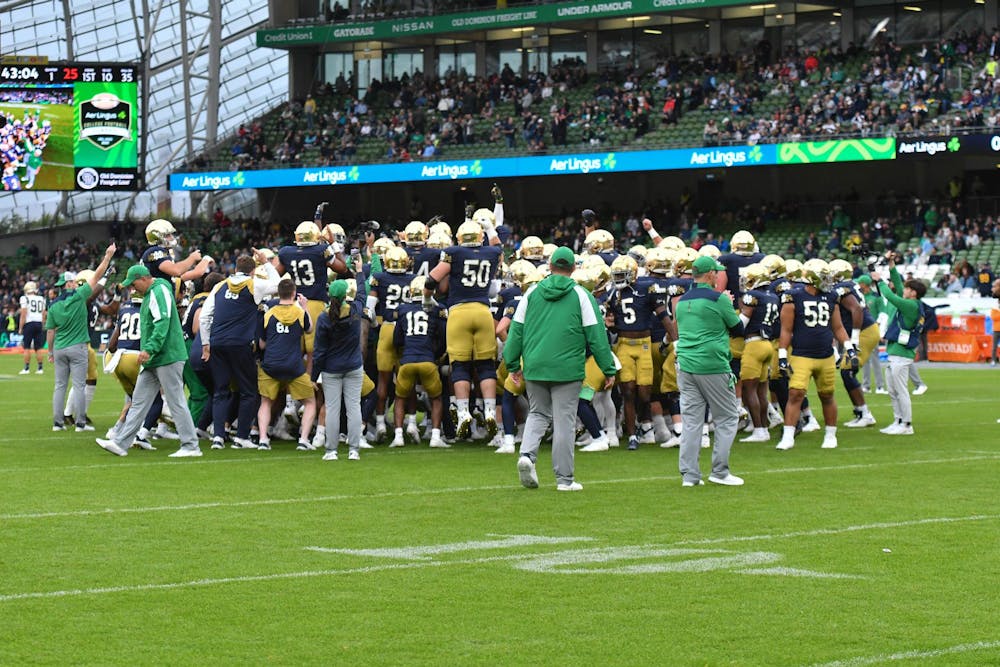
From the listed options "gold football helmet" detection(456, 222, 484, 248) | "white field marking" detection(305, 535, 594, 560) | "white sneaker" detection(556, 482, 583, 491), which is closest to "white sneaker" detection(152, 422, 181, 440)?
"gold football helmet" detection(456, 222, 484, 248)

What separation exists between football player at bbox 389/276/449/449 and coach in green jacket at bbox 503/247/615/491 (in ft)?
11.6

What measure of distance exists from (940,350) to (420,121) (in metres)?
21.4

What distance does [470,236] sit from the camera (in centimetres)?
1545

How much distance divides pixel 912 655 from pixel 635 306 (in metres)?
9.14

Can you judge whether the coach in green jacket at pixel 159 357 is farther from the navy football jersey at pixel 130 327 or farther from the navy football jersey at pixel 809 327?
the navy football jersey at pixel 809 327

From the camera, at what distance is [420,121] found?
50625 millimetres

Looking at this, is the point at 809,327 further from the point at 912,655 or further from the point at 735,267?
the point at 912,655

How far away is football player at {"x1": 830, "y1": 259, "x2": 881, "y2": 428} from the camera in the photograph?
16.2 meters

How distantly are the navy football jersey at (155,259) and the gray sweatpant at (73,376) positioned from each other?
108 inches

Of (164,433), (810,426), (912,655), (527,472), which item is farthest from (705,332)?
(164,433)

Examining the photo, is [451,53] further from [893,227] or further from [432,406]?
[432,406]

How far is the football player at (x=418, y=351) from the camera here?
15.3m

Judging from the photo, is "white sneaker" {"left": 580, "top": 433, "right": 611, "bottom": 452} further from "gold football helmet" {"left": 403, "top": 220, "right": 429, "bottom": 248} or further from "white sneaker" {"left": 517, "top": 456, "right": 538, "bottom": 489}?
"white sneaker" {"left": 517, "top": 456, "right": 538, "bottom": 489}

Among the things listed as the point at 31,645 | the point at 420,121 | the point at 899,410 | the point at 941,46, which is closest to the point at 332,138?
the point at 420,121
